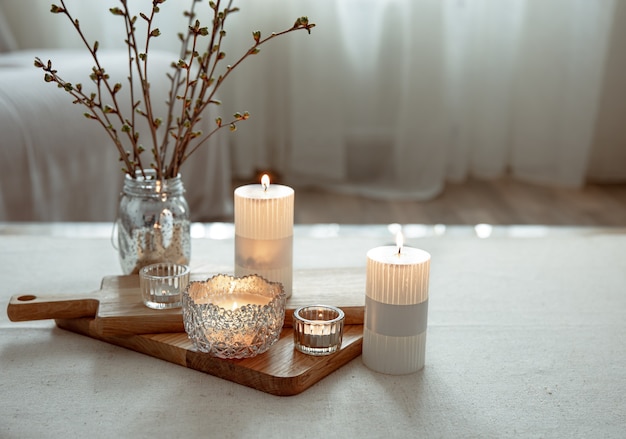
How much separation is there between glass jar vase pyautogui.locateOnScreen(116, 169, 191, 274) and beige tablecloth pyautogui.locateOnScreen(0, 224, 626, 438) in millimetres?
48

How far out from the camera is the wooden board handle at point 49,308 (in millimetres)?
864

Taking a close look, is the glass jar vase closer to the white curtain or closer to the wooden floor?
the wooden floor

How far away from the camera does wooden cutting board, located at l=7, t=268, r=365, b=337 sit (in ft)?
2.75

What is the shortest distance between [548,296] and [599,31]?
2177 mm

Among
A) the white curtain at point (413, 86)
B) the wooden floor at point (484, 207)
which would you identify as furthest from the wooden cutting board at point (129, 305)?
the white curtain at point (413, 86)

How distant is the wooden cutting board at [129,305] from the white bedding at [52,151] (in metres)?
0.92

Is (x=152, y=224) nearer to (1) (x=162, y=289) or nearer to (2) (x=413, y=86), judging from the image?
(1) (x=162, y=289)

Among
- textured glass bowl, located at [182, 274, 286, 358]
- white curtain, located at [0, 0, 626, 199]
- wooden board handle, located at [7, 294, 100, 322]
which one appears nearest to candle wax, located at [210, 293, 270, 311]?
textured glass bowl, located at [182, 274, 286, 358]

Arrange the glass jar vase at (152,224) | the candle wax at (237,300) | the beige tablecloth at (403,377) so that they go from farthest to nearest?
the glass jar vase at (152,224)
the candle wax at (237,300)
the beige tablecloth at (403,377)

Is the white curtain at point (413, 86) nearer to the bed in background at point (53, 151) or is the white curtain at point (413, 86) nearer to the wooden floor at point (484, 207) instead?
the wooden floor at point (484, 207)

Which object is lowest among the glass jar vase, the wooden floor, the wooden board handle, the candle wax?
the wooden floor

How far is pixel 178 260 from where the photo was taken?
1005 millimetres

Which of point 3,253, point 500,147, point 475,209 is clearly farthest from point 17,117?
point 500,147

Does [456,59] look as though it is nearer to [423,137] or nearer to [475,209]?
[423,137]
